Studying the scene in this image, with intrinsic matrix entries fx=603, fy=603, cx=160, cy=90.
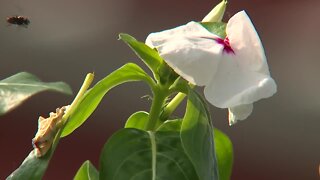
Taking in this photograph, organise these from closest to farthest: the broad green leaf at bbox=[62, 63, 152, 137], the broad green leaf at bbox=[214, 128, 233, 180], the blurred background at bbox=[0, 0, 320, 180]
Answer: the broad green leaf at bbox=[62, 63, 152, 137] → the broad green leaf at bbox=[214, 128, 233, 180] → the blurred background at bbox=[0, 0, 320, 180]

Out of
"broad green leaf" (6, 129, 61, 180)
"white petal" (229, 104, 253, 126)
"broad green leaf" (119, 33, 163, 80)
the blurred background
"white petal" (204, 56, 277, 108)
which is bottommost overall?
the blurred background

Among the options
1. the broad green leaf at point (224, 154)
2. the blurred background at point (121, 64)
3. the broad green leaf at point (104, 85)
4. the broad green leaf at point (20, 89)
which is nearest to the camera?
the broad green leaf at point (20, 89)

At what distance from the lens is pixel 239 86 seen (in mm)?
515

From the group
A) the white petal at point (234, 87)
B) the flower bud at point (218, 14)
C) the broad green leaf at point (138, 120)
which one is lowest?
the broad green leaf at point (138, 120)

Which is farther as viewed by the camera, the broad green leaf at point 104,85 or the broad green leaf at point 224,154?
the broad green leaf at point 224,154

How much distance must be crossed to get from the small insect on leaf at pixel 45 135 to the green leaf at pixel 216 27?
166 mm

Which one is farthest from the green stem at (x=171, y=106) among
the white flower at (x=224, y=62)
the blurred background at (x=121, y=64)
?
the blurred background at (x=121, y=64)

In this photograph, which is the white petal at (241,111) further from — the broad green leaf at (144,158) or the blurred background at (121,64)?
the blurred background at (121,64)

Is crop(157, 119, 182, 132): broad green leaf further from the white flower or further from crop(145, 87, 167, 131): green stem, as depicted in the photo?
the white flower

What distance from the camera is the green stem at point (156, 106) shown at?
0.61 m

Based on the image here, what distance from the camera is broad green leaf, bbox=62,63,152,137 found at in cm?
59

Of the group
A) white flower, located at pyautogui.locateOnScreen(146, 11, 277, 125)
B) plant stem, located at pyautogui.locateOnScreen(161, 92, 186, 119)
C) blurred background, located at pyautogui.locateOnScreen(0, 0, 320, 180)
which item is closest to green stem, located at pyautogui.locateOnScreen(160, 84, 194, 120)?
plant stem, located at pyautogui.locateOnScreen(161, 92, 186, 119)

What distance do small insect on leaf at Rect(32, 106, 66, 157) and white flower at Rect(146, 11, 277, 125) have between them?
116 mm

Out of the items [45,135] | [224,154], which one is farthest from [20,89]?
[224,154]
